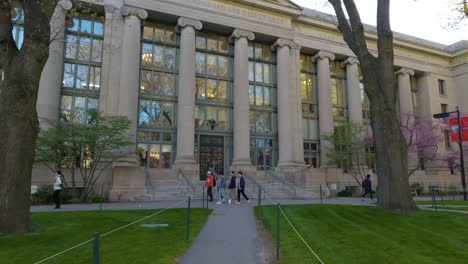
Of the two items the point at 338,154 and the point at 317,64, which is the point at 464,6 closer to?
the point at 338,154

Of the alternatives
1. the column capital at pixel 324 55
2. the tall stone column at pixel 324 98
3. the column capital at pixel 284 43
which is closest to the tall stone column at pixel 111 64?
the column capital at pixel 284 43

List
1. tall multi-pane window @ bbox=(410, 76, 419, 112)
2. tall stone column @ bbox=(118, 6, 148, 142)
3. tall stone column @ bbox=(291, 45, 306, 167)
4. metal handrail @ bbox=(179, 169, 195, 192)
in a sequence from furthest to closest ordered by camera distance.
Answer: tall multi-pane window @ bbox=(410, 76, 419, 112) → tall stone column @ bbox=(291, 45, 306, 167) → tall stone column @ bbox=(118, 6, 148, 142) → metal handrail @ bbox=(179, 169, 195, 192)

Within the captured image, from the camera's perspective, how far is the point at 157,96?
28.8 m

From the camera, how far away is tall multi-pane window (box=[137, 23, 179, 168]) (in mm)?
28078

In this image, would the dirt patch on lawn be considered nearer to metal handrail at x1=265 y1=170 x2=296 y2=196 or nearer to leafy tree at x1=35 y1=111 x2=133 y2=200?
leafy tree at x1=35 y1=111 x2=133 y2=200

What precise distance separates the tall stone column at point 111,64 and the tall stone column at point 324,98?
19239mm

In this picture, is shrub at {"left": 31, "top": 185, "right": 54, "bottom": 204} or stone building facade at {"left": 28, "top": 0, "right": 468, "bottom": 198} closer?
shrub at {"left": 31, "top": 185, "right": 54, "bottom": 204}

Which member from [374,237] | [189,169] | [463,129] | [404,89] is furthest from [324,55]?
[374,237]

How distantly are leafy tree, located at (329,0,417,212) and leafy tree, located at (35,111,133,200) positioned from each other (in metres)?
14.5

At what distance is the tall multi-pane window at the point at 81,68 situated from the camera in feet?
85.1

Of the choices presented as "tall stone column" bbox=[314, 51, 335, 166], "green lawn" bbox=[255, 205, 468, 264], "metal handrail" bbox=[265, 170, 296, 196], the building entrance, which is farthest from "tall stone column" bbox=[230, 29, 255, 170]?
"green lawn" bbox=[255, 205, 468, 264]

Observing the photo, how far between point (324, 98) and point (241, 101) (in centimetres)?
966

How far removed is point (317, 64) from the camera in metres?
35.6

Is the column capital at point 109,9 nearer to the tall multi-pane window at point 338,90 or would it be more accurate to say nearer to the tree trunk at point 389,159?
the tree trunk at point 389,159
